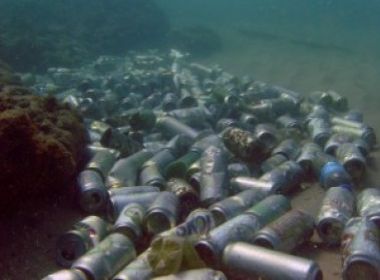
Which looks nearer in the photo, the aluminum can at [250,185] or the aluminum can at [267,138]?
the aluminum can at [250,185]

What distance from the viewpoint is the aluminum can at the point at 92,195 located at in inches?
205

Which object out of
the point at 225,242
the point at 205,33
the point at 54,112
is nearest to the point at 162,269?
the point at 225,242

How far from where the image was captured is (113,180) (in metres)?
5.61

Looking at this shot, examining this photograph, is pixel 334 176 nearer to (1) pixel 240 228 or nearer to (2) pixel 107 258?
(1) pixel 240 228

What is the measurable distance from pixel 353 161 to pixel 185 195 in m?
2.47

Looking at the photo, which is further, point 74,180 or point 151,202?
point 74,180

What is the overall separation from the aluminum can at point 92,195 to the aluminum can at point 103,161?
0.35 m

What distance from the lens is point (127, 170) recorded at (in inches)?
230

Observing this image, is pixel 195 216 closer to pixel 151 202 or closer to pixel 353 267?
pixel 151 202

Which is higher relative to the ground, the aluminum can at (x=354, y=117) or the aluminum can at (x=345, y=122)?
the aluminum can at (x=345, y=122)

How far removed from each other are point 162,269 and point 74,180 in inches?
88.1

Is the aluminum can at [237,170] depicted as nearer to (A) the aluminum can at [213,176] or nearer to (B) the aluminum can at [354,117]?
(A) the aluminum can at [213,176]

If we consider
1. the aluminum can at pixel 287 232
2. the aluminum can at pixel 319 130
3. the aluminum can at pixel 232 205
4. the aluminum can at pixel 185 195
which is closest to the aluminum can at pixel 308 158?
the aluminum can at pixel 319 130

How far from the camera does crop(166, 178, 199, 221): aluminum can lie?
531 centimetres
